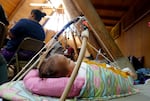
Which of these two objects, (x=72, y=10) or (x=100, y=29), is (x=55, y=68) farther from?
(x=72, y=10)

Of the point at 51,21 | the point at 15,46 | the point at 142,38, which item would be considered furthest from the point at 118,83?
the point at 51,21

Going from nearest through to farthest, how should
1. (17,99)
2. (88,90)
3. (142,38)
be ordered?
(17,99) → (88,90) → (142,38)

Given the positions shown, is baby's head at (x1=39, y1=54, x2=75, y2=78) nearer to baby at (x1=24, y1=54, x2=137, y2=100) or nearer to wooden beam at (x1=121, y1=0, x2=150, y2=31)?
baby at (x1=24, y1=54, x2=137, y2=100)

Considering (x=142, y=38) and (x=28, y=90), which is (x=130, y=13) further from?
(x=28, y=90)

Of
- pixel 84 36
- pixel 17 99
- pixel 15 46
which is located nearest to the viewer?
pixel 84 36

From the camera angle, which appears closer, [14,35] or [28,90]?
[28,90]

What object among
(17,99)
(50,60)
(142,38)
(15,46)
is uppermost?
(142,38)

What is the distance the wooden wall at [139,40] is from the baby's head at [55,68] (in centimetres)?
327

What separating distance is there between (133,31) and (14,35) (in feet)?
11.8

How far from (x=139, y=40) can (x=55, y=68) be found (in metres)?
4.02

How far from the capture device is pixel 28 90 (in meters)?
1.34

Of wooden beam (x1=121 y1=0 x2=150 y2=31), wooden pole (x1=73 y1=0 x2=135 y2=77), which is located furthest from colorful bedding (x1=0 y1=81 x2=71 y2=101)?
wooden beam (x1=121 y1=0 x2=150 y2=31)

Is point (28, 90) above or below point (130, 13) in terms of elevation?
below

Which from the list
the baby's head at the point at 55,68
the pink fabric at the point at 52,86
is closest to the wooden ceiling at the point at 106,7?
the baby's head at the point at 55,68
